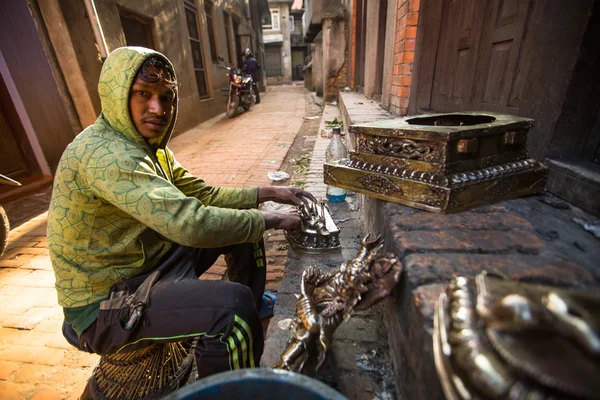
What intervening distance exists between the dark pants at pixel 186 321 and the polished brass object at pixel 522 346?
2.67 ft

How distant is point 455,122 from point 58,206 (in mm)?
1986

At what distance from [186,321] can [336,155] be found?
6.96 feet

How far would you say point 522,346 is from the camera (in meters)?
0.44

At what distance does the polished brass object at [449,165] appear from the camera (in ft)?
3.53

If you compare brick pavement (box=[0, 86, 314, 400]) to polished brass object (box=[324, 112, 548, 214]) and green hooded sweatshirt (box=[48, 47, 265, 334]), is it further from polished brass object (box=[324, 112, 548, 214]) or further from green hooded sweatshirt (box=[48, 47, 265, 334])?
polished brass object (box=[324, 112, 548, 214])

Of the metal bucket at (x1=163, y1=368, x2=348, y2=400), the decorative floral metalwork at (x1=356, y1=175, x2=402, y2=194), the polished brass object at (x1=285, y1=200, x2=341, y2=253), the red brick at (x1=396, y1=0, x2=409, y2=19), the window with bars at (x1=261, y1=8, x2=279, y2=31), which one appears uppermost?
the window with bars at (x1=261, y1=8, x2=279, y2=31)

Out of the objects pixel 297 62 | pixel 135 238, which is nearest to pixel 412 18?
pixel 135 238

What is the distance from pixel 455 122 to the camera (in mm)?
1642

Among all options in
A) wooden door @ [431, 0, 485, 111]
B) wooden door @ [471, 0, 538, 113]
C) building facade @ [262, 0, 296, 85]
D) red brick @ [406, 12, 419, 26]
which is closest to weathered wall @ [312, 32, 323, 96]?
red brick @ [406, 12, 419, 26]

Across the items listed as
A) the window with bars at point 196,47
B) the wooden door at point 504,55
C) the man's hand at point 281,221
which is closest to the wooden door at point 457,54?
the wooden door at point 504,55

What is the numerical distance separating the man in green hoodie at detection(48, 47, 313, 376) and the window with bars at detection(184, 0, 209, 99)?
8312mm

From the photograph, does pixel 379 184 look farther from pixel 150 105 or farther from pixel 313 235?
pixel 150 105

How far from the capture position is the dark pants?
3.67 ft

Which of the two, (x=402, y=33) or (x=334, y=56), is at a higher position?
(x=334, y=56)
